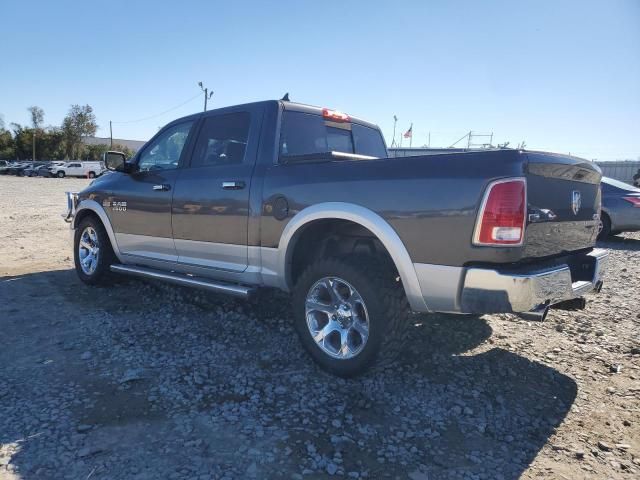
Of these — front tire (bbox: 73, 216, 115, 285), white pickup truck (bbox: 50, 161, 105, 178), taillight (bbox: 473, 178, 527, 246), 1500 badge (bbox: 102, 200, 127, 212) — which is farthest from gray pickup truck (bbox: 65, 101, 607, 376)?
white pickup truck (bbox: 50, 161, 105, 178)

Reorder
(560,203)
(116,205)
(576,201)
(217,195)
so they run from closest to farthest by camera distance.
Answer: (560,203) < (576,201) < (217,195) < (116,205)

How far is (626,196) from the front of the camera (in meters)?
9.17

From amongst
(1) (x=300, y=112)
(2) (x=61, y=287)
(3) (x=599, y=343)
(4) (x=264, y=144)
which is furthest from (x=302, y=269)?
(2) (x=61, y=287)

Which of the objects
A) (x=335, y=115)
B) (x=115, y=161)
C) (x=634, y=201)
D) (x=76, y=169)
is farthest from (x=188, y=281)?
(x=76, y=169)

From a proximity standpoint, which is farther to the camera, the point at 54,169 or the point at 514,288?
the point at 54,169

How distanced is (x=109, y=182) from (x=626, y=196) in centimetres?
931

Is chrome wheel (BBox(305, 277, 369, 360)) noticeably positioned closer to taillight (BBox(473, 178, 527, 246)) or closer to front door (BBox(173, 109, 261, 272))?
front door (BBox(173, 109, 261, 272))

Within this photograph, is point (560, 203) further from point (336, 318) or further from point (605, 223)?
point (605, 223)

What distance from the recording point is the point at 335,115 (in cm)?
443

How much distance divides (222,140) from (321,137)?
917 mm

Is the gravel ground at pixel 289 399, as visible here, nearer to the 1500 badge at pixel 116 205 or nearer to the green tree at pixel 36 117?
the 1500 badge at pixel 116 205

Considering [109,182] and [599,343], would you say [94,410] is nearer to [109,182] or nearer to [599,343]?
[109,182]

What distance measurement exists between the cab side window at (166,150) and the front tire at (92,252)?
1053 mm

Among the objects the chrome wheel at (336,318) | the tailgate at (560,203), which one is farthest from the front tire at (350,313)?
the tailgate at (560,203)
